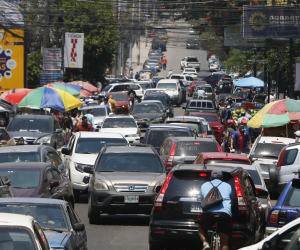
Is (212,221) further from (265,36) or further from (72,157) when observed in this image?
(265,36)

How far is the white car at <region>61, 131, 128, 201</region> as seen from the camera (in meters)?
14.5

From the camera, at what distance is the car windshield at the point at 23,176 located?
33.9 feet

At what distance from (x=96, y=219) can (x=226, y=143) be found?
8.97m

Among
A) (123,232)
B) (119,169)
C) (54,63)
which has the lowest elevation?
(123,232)

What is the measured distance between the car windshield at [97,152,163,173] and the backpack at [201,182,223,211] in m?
5.03

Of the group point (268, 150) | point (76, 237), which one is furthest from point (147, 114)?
point (76, 237)

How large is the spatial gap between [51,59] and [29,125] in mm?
14424

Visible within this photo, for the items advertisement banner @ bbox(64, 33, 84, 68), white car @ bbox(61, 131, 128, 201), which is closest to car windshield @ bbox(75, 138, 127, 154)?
white car @ bbox(61, 131, 128, 201)

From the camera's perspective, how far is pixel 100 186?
1152 centimetres

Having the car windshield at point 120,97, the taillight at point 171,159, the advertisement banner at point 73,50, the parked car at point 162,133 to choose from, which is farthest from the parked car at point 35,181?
the car windshield at point 120,97

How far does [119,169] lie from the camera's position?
12516 millimetres

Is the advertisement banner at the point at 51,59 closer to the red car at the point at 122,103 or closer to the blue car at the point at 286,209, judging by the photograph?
the red car at the point at 122,103

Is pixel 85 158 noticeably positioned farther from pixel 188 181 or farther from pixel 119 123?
pixel 119 123

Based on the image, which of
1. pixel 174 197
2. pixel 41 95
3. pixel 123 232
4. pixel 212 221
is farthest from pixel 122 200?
pixel 41 95
